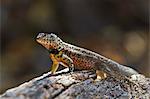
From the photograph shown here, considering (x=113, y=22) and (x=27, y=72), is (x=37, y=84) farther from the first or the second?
(x=113, y=22)

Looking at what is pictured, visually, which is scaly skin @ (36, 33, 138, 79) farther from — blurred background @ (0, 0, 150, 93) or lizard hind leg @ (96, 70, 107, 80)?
blurred background @ (0, 0, 150, 93)

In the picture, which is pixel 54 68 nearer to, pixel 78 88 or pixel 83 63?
pixel 83 63

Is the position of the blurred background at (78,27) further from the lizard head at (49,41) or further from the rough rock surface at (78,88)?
the rough rock surface at (78,88)

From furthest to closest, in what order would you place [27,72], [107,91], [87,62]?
1. [27,72]
2. [87,62]
3. [107,91]

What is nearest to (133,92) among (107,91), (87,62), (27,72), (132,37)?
(107,91)

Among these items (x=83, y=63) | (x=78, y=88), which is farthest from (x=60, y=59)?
(x=78, y=88)

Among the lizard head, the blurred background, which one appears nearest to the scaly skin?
the lizard head

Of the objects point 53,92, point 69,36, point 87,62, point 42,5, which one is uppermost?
point 42,5
